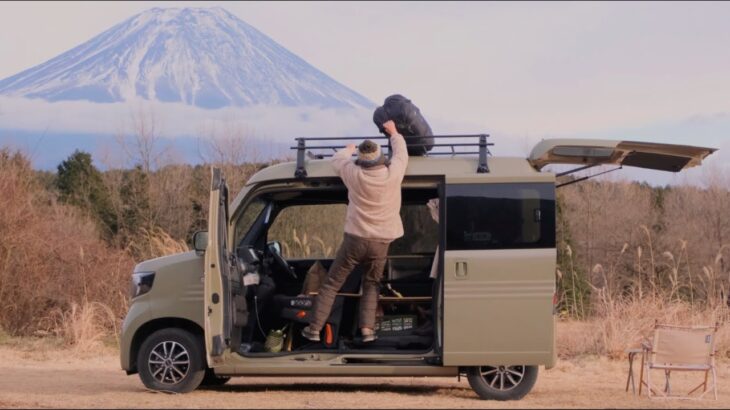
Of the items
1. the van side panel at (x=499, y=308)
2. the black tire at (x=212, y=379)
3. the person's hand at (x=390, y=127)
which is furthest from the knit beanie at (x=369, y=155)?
the black tire at (x=212, y=379)

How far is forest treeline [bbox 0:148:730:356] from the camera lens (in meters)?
18.6

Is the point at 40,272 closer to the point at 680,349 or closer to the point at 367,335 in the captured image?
the point at 367,335

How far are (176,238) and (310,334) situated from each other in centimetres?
1680

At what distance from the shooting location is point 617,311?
16.1 m

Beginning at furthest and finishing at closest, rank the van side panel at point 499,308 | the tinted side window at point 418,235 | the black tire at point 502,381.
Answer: the tinted side window at point 418,235 → the black tire at point 502,381 → the van side panel at point 499,308

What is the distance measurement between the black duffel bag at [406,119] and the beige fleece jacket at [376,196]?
0.35 meters

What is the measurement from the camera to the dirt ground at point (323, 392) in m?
9.91

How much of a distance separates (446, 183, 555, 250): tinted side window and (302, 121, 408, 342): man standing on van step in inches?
22.0

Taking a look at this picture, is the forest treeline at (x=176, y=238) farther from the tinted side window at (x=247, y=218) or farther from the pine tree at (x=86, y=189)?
the tinted side window at (x=247, y=218)

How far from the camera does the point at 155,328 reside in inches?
438

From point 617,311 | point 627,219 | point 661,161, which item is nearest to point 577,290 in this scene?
point 617,311

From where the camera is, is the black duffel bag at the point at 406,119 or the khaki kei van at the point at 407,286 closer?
the khaki kei van at the point at 407,286

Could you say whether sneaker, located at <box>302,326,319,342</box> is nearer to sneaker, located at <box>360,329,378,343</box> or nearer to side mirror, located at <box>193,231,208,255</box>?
sneaker, located at <box>360,329,378,343</box>

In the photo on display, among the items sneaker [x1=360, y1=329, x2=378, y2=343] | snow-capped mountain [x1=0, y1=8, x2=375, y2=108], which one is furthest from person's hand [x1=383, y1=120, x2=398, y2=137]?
snow-capped mountain [x1=0, y1=8, x2=375, y2=108]
